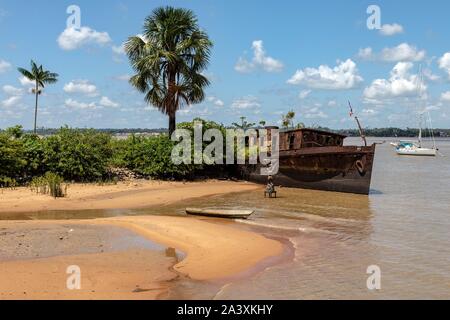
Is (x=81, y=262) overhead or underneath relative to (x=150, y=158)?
underneath

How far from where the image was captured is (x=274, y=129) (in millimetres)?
25609

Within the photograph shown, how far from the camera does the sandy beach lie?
318 inches

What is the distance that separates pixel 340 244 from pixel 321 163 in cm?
1115

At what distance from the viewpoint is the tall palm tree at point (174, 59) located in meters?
26.2

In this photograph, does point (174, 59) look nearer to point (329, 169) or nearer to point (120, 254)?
point (329, 169)

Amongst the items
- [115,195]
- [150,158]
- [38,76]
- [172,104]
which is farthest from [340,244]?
[38,76]

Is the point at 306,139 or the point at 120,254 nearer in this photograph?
the point at 120,254

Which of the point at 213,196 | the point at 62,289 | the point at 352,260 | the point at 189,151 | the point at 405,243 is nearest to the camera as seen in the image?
the point at 62,289

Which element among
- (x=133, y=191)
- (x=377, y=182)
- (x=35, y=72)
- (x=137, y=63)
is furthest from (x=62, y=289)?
→ (x=35, y=72)

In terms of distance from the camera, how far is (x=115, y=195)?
19.8 metres

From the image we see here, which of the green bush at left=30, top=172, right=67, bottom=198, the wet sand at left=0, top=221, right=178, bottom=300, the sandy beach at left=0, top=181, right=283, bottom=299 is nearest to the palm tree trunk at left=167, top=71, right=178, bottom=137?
the green bush at left=30, top=172, right=67, bottom=198

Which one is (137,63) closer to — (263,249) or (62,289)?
(263,249)

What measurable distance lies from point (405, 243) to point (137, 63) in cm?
1829

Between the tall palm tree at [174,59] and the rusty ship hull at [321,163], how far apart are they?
19.0ft
